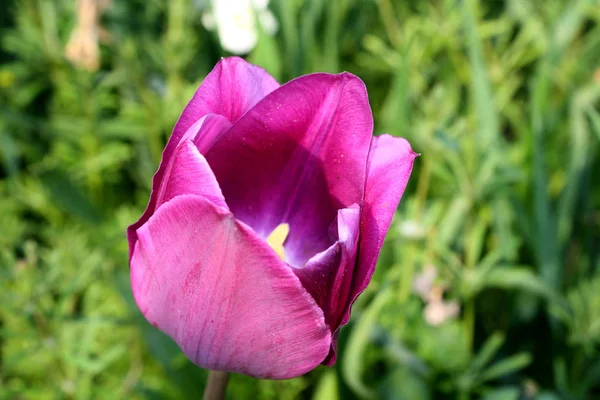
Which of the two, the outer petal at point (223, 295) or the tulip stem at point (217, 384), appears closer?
the outer petal at point (223, 295)

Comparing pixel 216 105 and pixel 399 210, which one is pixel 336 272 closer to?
pixel 216 105

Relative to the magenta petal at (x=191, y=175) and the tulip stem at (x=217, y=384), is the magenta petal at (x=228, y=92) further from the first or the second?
the tulip stem at (x=217, y=384)

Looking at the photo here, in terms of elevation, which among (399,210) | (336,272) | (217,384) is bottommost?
(399,210)

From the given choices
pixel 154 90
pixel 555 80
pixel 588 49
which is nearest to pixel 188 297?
pixel 154 90

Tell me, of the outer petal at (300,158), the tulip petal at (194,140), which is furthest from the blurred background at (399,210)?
the tulip petal at (194,140)

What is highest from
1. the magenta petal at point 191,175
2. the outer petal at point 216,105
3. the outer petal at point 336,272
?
the outer petal at point 216,105

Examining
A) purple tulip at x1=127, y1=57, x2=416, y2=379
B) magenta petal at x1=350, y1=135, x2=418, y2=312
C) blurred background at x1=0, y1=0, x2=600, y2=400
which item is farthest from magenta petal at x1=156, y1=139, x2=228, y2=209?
blurred background at x1=0, y1=0, x2=600, y2=400

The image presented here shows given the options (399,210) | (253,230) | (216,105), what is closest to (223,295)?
(253,230)
